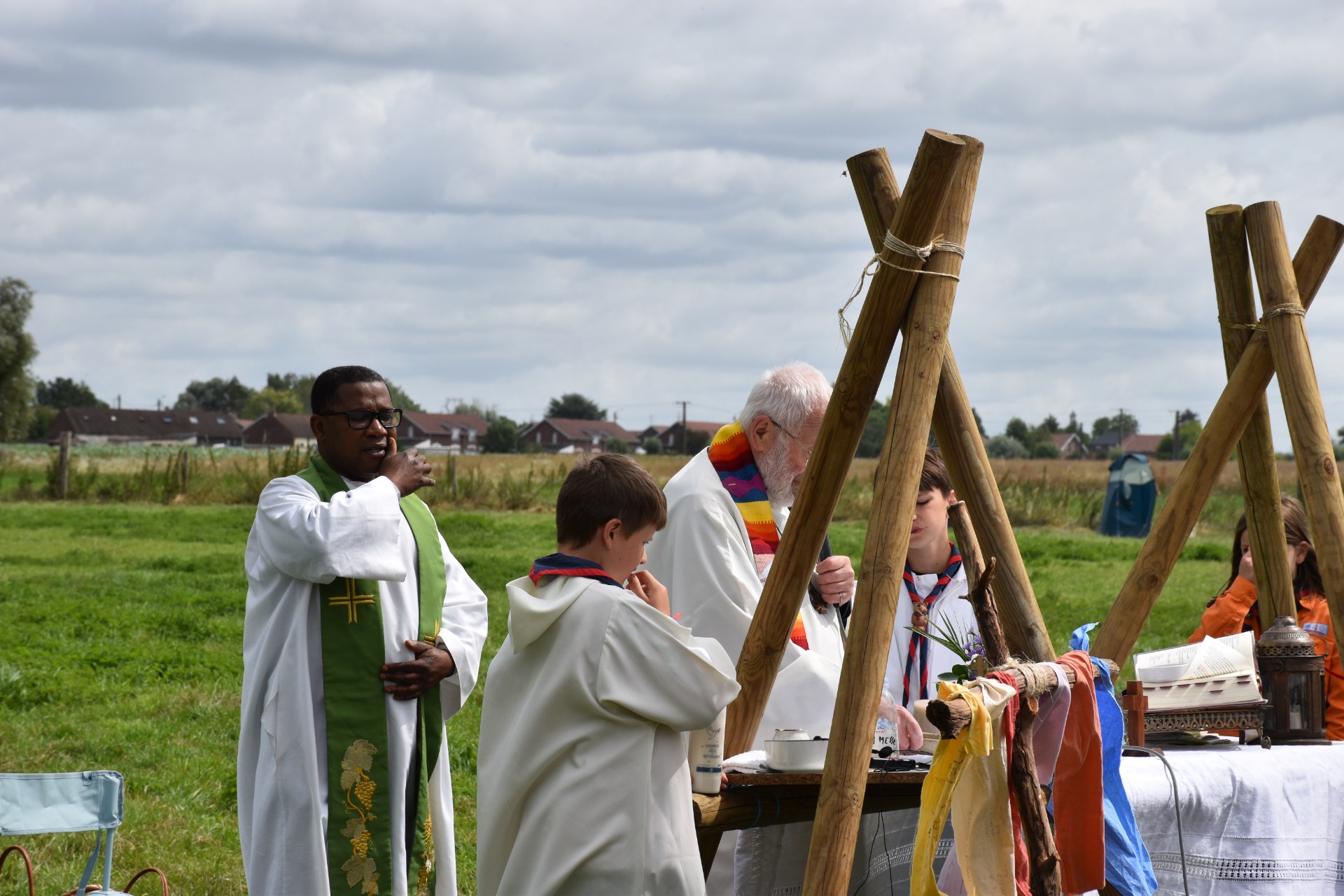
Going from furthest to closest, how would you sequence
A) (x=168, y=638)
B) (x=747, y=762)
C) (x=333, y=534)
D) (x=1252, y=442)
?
(x=168, y=638) → (x=1252, y=442) → (x=333, y=534) → (x=747, y=762)

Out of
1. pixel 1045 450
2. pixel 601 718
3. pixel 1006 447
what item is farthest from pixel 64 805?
pixel 1045 450

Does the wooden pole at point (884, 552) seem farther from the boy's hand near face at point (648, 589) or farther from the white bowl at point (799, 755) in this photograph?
the boy's hand near face at point (648, 589)

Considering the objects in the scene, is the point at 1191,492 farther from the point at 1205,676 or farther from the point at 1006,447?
the point at 1006,447

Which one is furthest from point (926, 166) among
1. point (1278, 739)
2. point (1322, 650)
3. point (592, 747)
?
point (1322, 650)

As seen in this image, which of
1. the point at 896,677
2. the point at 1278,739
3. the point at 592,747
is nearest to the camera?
the point at 592,747

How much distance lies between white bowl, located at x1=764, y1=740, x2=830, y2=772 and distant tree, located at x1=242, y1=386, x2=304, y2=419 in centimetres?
10542

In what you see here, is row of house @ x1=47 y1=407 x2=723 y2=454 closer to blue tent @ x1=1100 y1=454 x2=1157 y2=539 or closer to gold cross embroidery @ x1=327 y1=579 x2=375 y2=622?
blue tent @ x1=1100 y1=454 x2=1157 y2=539

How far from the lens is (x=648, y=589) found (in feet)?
10.7

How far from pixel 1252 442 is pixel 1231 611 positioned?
3.24 feet

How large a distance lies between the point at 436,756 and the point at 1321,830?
9.25 ft

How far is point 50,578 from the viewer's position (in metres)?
14.7

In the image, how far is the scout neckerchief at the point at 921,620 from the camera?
15.5 feet

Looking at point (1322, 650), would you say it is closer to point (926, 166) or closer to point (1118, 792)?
point (1118, 792)

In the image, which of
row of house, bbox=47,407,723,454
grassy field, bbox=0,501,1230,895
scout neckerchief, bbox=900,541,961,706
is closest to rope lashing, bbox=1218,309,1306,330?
scout neckerchief, bbox=900,541,961,706
